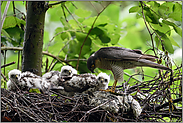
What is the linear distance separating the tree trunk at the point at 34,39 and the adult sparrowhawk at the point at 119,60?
0.78 m

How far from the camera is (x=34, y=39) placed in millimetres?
2473

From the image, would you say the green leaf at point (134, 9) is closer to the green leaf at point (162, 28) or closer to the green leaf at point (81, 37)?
the green leaf at point (162, 28)

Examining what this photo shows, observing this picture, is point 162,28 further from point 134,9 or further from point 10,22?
point 10,22

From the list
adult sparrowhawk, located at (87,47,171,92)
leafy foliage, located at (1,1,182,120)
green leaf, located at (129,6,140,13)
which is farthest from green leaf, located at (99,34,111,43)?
green leaf, located at (129,6,140,13)

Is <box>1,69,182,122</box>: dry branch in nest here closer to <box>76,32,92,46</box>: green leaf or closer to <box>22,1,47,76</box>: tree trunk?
<box>22,1,47,76</box>: tree trunk

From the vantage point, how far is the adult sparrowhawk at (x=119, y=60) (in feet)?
6.24

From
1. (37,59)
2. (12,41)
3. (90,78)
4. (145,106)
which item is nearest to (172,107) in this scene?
(145,106)

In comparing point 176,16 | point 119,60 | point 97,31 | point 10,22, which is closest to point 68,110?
point 119,60

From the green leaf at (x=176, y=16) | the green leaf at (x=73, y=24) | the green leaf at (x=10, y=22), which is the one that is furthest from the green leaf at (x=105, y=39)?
the green leaf at (x=10, y=22)

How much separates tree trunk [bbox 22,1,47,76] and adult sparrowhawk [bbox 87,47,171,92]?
78cm

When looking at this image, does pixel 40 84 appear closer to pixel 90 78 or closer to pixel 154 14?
pixel 90 78

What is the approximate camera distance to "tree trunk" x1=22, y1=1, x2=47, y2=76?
8.05 ft

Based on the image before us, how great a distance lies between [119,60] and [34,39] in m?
1.19

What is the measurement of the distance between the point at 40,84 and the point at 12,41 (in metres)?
1.03
